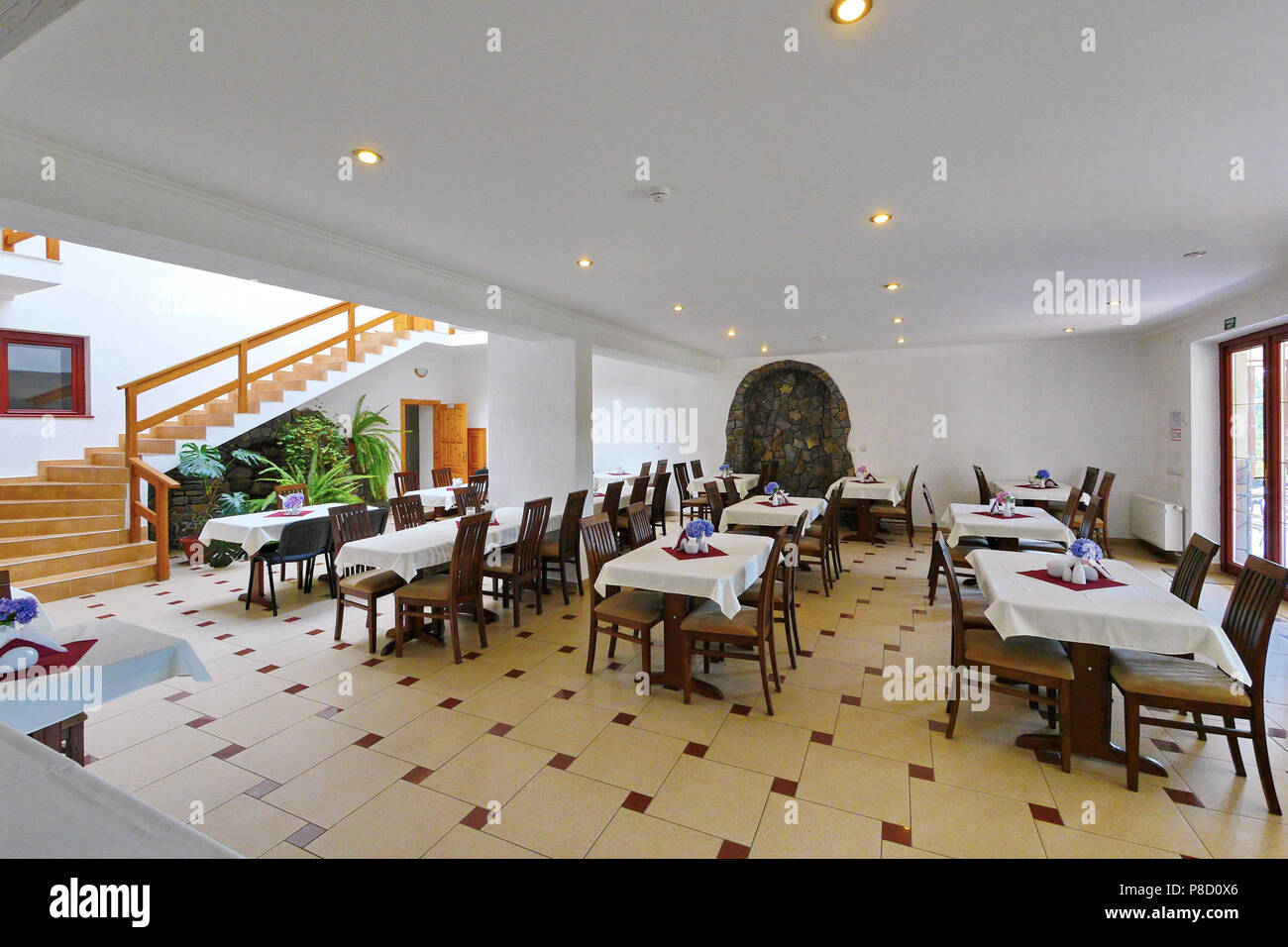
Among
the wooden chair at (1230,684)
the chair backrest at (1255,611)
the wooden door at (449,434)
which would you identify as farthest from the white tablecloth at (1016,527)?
the wooden door at (449,434)

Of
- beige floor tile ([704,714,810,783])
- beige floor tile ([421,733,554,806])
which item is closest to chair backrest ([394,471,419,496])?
beige floor tile ([421,733,554,806])

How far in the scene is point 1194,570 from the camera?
2955 millimetres

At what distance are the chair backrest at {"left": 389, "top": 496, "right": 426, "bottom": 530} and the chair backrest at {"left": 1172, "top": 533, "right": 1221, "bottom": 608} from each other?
17.6 feet

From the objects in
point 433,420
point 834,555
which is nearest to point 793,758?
point 834,555

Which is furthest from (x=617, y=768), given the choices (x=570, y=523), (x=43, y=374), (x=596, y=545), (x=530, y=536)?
(x=43, y=374)

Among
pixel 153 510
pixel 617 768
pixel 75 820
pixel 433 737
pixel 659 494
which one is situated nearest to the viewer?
pixel 75 820

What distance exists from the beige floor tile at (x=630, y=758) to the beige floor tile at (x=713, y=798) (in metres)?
0.06

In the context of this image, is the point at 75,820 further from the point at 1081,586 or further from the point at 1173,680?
the point at 1081,586

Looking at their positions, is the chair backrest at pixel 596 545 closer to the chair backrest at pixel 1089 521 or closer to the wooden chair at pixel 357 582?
the wooden chair at pixel 357 582

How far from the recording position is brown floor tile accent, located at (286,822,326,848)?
2.07m

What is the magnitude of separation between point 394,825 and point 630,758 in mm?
1008

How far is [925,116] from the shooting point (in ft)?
7.13

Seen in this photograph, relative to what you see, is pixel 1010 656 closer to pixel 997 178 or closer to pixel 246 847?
pixel 997 178

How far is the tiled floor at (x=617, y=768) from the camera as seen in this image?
210 centimetres
